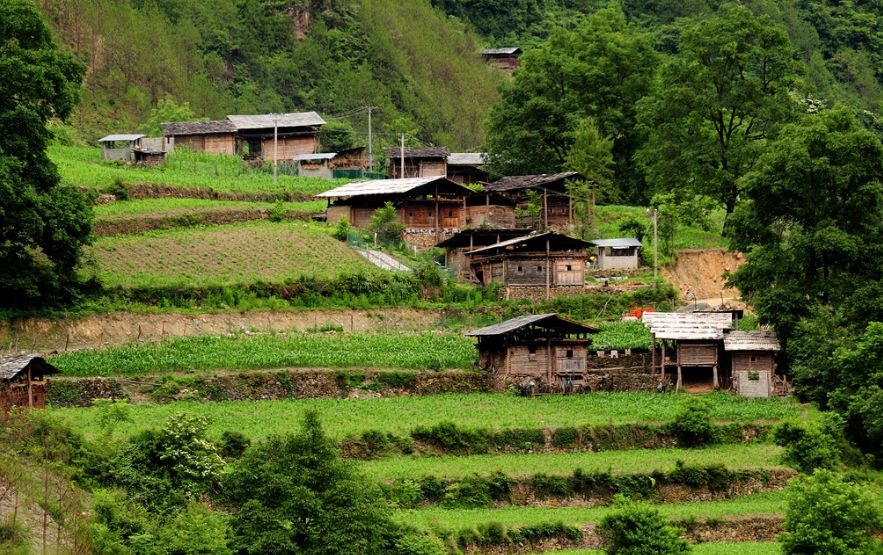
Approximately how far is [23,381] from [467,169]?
44849 mm

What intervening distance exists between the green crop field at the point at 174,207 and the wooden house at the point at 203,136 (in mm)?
12878

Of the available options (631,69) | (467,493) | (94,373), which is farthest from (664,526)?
(631,69)

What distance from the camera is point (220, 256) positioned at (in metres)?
75.9

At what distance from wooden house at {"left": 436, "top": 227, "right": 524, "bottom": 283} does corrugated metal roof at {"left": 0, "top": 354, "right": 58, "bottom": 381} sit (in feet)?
83.4

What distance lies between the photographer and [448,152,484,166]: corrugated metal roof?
99.6 meters

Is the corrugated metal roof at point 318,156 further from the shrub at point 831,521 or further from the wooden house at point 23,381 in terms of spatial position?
the shrub at point 831,521

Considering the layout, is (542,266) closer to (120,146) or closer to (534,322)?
(534,322)

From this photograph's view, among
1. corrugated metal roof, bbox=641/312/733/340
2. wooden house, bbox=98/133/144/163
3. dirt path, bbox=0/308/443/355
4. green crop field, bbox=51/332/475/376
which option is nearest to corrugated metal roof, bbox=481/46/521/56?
wooden house, bbox=98/133/144/163

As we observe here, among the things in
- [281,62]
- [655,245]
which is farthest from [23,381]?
[281,62]

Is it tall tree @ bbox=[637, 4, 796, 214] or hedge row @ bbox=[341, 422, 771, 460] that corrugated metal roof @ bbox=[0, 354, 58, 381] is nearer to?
hedge row @ bbox=[341, 422, 771, 460]

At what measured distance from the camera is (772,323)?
66500 millimetres

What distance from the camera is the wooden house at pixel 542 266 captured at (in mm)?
76625

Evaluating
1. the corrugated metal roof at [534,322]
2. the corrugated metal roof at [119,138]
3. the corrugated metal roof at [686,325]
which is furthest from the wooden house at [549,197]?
the corrugated metal roof at [534,322]

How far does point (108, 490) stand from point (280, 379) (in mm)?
13609
